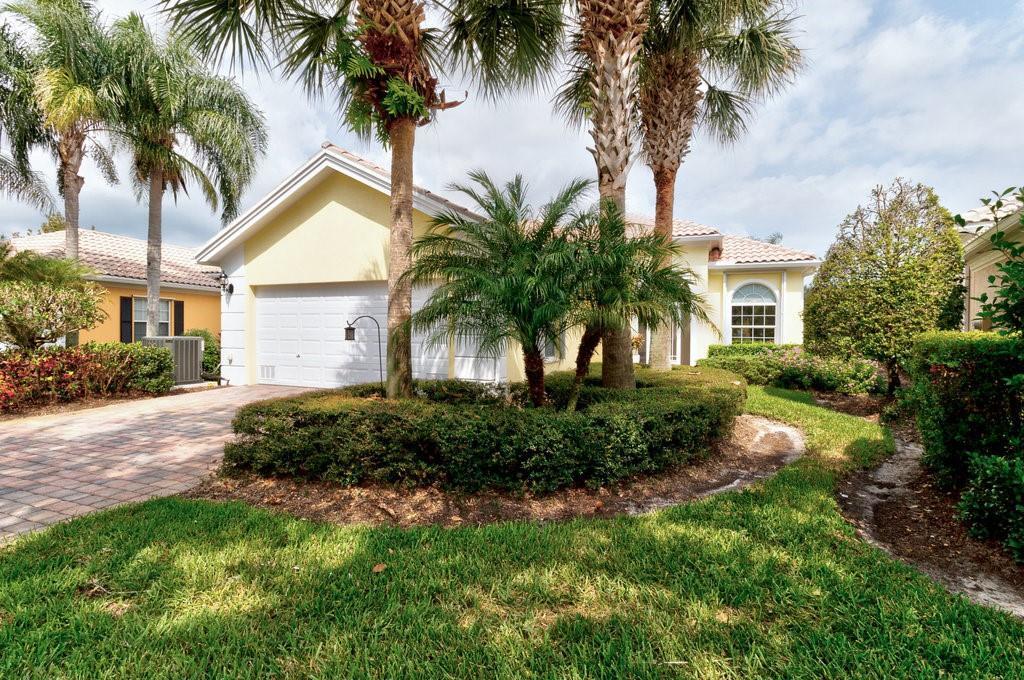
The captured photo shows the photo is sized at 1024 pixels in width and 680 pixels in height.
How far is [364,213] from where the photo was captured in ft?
35.0

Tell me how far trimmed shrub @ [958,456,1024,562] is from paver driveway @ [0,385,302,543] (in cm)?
720

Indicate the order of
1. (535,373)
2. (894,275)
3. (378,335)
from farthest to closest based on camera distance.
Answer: (378,335) → (894,275) → (535,373)

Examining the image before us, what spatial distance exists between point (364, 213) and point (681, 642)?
10212mm

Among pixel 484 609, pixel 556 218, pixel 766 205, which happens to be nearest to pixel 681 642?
pixel 484 609

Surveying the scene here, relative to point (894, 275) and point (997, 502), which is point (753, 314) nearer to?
point (894, 275)

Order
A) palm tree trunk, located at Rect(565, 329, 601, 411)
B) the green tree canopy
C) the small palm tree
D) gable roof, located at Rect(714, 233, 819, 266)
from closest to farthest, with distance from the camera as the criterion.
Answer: the small palm tree → palm tree trunk, located at Rect(565, 329, 601, 411) → the green tree canopy → gable roof, located at Rect(714, 233, 819, 266)

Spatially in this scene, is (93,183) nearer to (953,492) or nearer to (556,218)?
(556,218)

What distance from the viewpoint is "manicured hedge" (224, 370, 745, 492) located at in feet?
15.4

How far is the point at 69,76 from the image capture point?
39.4ft

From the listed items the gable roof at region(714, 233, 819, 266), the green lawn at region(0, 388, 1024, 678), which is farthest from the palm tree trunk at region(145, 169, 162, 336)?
the gable roof at region(714, 233, 819, 266)

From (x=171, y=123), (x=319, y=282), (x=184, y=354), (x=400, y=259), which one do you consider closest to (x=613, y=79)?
(x=400, y=259)

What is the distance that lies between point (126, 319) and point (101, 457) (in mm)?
12565

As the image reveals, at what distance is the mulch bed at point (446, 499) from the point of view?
14.1 ft

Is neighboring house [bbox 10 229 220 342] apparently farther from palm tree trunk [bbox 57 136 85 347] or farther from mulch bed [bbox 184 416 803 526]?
mulch bed [bbox 184 416 803 526]
